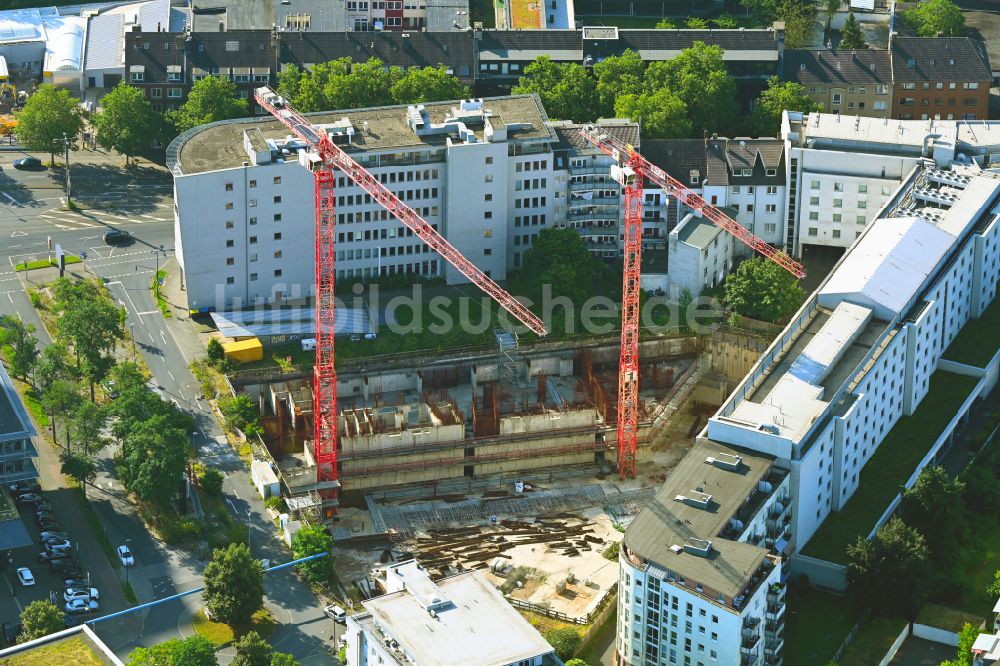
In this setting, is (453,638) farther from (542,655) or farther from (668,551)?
(668,551)

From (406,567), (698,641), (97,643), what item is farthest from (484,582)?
(97,643)

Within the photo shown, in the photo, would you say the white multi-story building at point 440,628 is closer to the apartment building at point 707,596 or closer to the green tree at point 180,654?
the apartment building at point 707,596

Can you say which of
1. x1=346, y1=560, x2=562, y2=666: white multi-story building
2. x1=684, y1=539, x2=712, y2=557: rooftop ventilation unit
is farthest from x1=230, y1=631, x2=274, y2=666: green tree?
x1=684, y1=539, x2=712, y2=557: rooftop ventilation unit

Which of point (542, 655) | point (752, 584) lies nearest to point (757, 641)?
point (752, 584)

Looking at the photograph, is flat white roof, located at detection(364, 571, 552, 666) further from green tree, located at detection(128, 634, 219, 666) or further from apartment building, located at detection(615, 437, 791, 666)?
green tree, located at detection(128, 634, 219, 666)

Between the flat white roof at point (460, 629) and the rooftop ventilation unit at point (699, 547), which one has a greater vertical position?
the rooftop ventilation unit at point (699, 547)

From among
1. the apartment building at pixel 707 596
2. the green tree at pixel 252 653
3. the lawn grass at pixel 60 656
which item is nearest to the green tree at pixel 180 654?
the green tree at pixel 252 653
